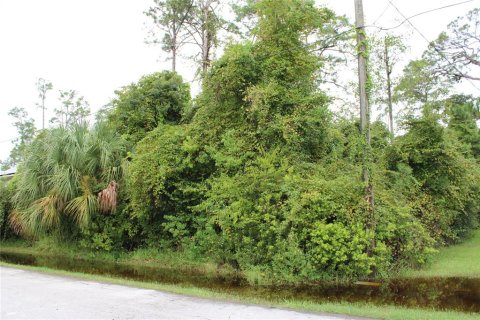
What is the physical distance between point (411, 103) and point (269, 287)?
18.7 metres

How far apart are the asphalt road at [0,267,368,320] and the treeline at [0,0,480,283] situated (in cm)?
408

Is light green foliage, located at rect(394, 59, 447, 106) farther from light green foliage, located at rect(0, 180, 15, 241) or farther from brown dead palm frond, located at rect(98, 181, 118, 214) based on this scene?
light green foliage, located at rect(0, 180, 15, 241)

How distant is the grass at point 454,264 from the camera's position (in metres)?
12.3

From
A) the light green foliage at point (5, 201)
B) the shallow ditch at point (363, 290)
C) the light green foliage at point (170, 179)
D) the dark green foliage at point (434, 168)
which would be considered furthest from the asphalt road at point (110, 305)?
the light green foliage at point (5, 201)

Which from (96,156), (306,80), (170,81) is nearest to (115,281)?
(96,156)

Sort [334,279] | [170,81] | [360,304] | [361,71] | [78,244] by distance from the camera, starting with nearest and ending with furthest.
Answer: [360,304]
[334,279]
[361,71]
[78,244]
[170,81]

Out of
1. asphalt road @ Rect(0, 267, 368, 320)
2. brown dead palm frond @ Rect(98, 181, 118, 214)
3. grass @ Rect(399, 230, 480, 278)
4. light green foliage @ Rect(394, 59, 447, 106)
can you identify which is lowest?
grass @ Rect(399, 230, 480, 278)

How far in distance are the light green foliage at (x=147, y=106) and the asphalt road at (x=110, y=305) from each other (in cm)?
1030

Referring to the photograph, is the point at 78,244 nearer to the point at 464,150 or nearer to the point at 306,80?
the point at 306,80

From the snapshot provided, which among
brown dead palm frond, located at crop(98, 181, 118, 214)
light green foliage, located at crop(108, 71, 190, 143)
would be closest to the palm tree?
brown dead palm frond, located at crop(98, 181, 118, 214)

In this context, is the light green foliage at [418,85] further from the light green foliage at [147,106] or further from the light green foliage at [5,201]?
the light green foliage at [5,201]

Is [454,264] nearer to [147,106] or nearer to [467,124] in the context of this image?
[147,106]

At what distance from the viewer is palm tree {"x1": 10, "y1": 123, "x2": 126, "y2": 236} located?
653 inches

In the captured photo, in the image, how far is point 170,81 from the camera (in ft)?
66.2
